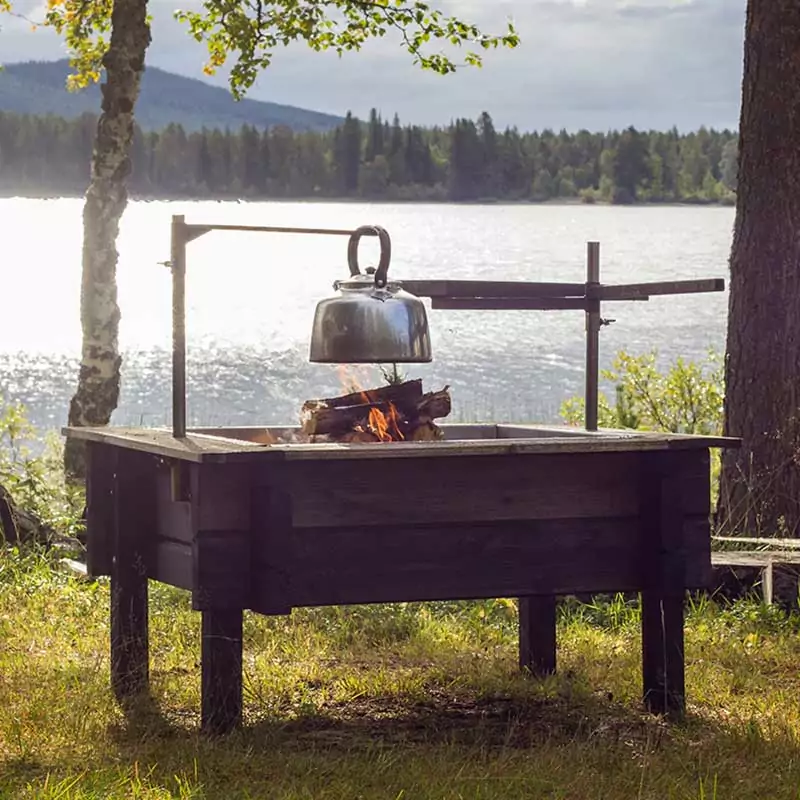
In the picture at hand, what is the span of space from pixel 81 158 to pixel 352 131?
15.4 m

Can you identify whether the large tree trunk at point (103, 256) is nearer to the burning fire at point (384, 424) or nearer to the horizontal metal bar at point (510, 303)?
the horizontal metal bar at point (510, 303)

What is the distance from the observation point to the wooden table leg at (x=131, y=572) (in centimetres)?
629

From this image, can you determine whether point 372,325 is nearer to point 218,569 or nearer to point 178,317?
point 178,317

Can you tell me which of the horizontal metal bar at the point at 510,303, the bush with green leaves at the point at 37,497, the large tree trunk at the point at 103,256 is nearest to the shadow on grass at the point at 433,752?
the horizontal metal bar at the point at 510,303

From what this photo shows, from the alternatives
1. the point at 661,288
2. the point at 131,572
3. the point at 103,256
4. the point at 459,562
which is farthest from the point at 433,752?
the point at 103,256

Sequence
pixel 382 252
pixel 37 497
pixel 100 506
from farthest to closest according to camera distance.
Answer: pixel 37 497, pixel 100 506, pixel 382 252

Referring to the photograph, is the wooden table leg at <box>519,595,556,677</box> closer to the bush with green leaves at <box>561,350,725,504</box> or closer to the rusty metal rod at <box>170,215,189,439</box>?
the rusty metal rod at <box>170,215,189,439</box>

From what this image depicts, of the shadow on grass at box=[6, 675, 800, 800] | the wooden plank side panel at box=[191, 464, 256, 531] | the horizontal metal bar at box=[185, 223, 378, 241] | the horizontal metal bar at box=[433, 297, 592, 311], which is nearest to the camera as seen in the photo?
the shadow on grass at box=[6, 675, 800, 800]

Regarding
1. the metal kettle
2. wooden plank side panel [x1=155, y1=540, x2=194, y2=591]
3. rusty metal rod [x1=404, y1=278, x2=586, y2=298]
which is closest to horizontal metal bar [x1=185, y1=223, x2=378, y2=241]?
the metal kettle

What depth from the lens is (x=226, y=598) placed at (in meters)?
5.54

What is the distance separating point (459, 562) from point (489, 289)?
4.50ft

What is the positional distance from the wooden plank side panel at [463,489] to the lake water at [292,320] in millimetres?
1211

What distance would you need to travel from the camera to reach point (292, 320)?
157ft

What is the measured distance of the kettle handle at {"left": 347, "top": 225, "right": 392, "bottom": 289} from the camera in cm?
571
